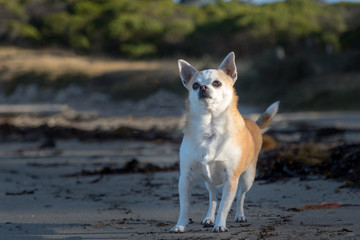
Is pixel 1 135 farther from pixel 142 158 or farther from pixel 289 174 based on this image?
pixel 289 174

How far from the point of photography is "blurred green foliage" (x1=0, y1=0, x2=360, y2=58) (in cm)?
3703

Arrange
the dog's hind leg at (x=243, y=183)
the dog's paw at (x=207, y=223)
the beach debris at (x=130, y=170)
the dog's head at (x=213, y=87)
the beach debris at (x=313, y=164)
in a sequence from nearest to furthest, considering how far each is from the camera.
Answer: the dog's head at (x=213, y=87)
the dog's paw at (x=207, y=223)
the dog's hind leg at (x=243, y=183)
the beach debris at (x=313, y=164)
the beach debris at (x=130, y=170)

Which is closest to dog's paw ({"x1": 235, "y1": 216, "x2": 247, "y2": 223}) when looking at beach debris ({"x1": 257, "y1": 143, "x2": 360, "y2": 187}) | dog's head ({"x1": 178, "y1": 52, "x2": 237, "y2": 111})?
dog's head ({"x1": 178, "y1": 52, "x2": 237, "y2": 111})

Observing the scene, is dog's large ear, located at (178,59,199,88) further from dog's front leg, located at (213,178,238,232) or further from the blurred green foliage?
the blurred green foliage

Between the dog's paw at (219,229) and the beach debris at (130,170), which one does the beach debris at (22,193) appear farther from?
the dog's paw at (219,229)

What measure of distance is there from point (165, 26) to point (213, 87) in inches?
1685

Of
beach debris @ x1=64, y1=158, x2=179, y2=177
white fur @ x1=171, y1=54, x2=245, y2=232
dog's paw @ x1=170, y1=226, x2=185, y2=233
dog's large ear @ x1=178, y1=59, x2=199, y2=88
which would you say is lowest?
beach debris @ x1=64, y1=158, x2=179, y2=177

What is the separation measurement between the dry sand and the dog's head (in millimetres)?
1129

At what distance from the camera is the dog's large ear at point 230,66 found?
5246mm

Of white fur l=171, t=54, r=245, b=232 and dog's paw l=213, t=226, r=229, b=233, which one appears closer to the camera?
dog's paw l=213, t=226, r=229, b=233

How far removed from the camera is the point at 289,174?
7.63 meters

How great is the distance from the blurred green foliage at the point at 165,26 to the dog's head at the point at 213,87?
83.9 feet

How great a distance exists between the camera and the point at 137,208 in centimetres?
616

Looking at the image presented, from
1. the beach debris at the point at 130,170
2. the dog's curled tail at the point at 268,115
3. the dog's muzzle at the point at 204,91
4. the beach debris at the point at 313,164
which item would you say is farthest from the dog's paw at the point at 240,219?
the beach debris at the point at 130,170
